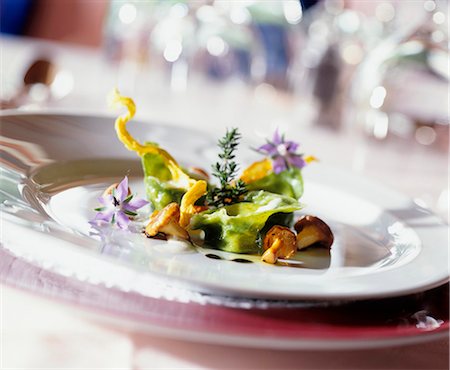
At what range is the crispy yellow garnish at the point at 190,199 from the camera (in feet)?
2.02

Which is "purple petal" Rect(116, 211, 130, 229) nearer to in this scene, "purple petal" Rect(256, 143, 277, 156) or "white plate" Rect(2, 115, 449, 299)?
"white plate" Rect(2, 115, 449, 299)

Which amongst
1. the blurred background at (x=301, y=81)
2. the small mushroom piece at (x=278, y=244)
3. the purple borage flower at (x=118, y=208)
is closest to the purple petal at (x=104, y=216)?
the purple borage flower at (x=118, y=208)

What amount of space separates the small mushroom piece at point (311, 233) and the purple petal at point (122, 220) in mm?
144

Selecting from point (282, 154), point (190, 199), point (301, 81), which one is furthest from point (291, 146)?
point (301, 81)

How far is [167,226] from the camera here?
0.59 meters

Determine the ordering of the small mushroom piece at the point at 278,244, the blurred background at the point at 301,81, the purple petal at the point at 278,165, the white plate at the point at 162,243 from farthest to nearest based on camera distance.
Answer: the blurred background at the point at 301,81
the purple petal at the point at 278,165
the small mushroom piece at the point at 278,244
the white plate at the point at 162,243

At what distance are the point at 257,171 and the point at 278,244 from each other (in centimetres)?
14

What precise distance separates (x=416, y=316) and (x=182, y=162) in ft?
1.56

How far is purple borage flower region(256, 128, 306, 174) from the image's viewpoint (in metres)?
0.70

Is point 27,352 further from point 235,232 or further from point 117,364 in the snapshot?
point 235,232

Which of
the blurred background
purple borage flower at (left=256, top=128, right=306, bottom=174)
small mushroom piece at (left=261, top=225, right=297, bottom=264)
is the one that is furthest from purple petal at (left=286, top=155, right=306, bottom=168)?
the blurred background

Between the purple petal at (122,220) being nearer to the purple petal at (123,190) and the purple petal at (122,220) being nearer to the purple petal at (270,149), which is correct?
the purple petal at (123,190)

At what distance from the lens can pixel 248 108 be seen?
5.97 ft

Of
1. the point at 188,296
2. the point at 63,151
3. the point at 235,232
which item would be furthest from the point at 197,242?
the point at 63,151
